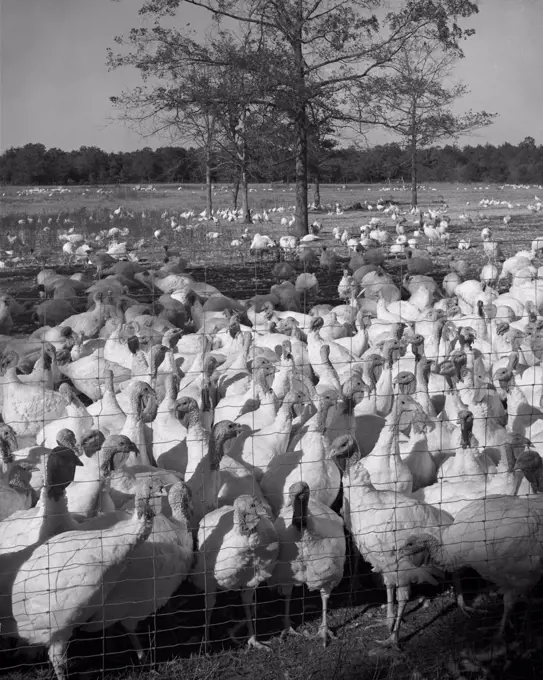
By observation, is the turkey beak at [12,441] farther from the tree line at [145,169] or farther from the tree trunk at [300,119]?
the tree line at [145,169]

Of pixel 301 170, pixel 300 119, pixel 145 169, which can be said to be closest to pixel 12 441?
pixel 300 119

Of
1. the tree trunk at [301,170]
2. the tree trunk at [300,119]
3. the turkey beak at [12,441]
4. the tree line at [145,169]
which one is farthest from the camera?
the tree line at [145,169]

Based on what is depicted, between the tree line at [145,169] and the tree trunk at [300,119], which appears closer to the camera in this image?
the tree trunk at [300,119]

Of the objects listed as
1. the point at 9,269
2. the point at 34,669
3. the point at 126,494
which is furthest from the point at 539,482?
the point at 9,269

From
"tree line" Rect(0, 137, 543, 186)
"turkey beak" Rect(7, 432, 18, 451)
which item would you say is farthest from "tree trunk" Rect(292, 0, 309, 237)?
"tree line" Rect(0, 137, 543, 186)

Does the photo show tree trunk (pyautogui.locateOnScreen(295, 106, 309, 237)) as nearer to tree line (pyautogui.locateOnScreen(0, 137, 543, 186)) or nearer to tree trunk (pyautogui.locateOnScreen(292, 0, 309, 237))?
tree trunk (pyautogui.locateOnScreen(292, 0, 309, 237))

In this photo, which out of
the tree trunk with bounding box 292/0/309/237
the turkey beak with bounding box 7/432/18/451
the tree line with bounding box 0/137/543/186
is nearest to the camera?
the turkey beak with bounding box 7/432/18/451

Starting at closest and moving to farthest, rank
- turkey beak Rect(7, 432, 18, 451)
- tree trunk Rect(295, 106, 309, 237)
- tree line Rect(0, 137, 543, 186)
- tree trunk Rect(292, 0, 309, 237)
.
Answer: turkey beak Rect(7, 432, 18, 451), tree trunk Rect(292, 0, 309, 237), tree trunk Rect(295, 106, 309, 237), tree line Rect(0, 137, 543, 186)

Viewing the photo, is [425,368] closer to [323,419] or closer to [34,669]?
[323,419]

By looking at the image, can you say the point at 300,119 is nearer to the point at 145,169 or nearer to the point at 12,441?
the point at 12,441

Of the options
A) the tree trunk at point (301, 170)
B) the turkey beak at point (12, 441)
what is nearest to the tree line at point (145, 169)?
the tree trunk at point (301, 170)

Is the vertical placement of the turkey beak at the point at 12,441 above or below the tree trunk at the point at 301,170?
below

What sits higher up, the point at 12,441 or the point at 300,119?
the point at 300,119

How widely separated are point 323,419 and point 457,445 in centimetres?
102
